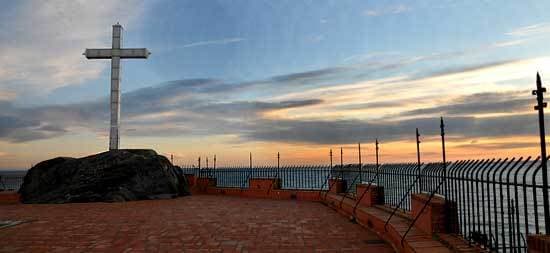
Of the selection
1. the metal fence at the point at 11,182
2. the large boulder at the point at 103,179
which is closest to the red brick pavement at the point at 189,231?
the large boulder at the point at 103,179

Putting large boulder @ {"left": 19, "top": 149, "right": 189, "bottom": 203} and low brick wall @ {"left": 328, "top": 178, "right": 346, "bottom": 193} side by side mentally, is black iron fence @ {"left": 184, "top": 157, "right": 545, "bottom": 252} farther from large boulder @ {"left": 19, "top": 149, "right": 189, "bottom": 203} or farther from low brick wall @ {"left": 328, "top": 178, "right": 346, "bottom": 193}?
large boulder @ {"left": 19, "top": 149, "right": 189, "bottom": 203}

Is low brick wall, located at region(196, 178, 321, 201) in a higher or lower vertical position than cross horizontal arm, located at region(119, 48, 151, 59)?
lower

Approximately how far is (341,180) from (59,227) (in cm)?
916

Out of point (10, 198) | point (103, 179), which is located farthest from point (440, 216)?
point (10, 198)

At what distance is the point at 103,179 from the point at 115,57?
6.29 metres

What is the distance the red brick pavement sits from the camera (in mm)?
7820

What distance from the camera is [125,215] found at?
12492 millimetres

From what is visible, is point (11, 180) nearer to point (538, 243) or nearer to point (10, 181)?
point (10, 181)

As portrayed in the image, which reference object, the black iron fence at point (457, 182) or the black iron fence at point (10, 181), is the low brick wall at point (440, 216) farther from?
the black iron fence at point (10, 181)

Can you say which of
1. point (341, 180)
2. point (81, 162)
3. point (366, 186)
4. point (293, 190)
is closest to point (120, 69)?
point (81, 162)

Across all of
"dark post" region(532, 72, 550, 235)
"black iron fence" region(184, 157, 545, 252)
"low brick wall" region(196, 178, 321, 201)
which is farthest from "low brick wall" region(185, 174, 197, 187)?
"dark post" region(532, 72, 550, 235)

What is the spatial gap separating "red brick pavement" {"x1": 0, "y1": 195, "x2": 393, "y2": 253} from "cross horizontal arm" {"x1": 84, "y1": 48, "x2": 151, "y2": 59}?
28.8 feet

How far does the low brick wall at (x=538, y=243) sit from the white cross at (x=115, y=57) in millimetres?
18518

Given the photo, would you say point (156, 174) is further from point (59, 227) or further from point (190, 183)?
point (59, 227)
